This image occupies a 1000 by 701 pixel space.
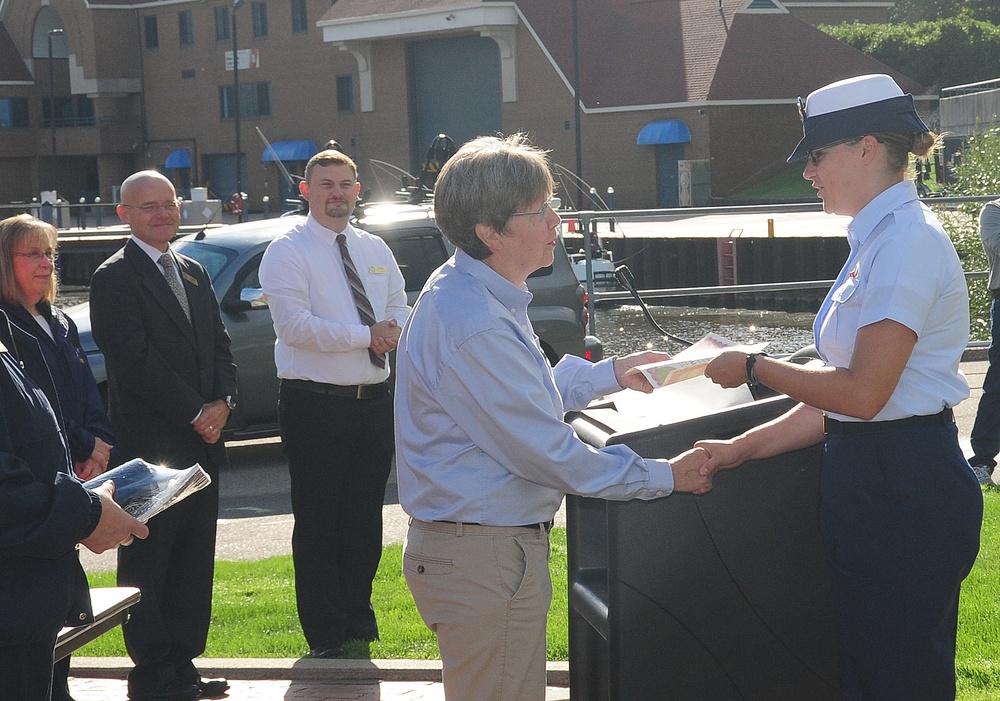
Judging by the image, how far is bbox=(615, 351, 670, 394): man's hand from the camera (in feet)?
12.2

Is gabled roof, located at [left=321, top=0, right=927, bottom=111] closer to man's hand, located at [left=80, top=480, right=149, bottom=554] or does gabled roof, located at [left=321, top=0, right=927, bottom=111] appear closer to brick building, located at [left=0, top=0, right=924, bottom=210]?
brick building, located at [left=0, top=0, right=924, bottom=210]

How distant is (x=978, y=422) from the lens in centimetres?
Answer: 773

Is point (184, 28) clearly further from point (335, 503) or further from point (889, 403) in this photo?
point (889, 403)

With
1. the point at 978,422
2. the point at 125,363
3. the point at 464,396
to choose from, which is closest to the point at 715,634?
the point at 464,396

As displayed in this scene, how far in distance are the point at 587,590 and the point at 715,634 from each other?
417 mm

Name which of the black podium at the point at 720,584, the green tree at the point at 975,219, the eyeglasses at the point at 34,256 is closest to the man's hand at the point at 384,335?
the eyeglasses at the point at 34,256

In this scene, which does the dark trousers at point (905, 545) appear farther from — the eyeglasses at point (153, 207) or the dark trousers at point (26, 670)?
the eyeglasses at point (153, 207)

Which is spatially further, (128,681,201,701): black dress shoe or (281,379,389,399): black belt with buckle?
(281,379,389,399): black belt with buckle

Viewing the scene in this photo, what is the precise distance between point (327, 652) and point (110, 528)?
235cm

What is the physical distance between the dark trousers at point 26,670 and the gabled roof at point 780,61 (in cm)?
4556

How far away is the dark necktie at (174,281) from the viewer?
5.21m

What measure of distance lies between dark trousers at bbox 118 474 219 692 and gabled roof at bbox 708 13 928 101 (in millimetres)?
43581

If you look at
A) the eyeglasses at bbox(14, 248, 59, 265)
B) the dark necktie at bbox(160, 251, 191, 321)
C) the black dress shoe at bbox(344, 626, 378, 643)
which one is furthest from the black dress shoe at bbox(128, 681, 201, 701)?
the eyeglasses at bbox(14, 248, 59, 265)

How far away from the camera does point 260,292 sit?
9.26 meters
